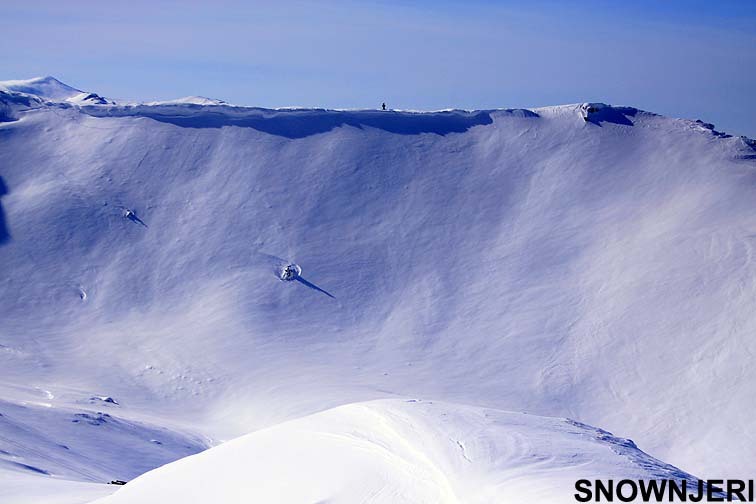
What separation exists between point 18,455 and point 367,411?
11.0m

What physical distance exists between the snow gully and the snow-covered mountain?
1439 centimetres

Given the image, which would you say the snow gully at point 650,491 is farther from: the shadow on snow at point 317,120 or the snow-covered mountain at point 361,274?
the shadow on snow at point 317,120

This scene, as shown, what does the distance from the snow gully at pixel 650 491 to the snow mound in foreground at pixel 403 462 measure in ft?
0.69

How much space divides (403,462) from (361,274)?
73.4 feet

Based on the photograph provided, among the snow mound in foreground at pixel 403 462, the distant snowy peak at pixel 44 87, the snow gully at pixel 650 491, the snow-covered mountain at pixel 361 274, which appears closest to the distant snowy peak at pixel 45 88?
the distant snowy peak at pixel 44 87

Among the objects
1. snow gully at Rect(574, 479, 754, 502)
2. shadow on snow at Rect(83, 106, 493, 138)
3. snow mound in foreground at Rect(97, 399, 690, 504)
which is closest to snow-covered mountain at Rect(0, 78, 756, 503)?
shadow on snow at Rect(83, 106, 493, 138)

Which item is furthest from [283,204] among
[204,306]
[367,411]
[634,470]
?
[634,470]

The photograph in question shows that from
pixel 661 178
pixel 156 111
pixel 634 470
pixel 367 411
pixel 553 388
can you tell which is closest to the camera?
pixel 634 470

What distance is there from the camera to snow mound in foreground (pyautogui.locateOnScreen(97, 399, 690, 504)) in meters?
10.2

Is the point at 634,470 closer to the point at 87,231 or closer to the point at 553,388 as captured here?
the point at 553,388

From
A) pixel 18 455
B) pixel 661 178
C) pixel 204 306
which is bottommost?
pixel 18 455

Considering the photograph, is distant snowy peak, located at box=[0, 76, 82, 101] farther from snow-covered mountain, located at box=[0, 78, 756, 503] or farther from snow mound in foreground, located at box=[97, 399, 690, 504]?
snow mound in foreground, located at box=[97, 399, 690, 504]

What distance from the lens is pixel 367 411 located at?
13281 mm

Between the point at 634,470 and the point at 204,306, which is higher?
the point at 204,306
